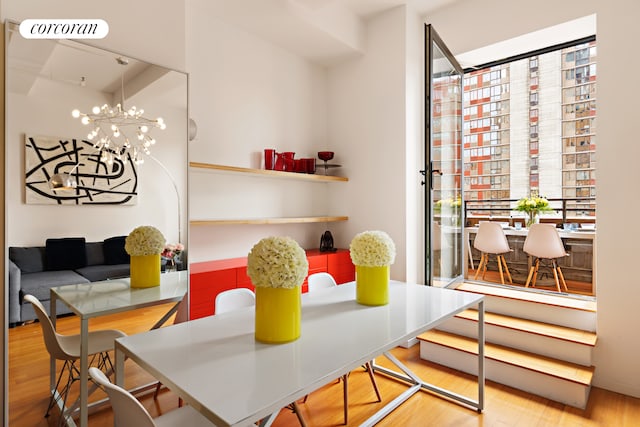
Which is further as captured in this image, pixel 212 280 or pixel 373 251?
pixel 212 280

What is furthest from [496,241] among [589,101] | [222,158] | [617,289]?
[222,158]

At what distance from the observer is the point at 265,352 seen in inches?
52.6

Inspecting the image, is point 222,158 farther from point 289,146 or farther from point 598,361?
point 598,361

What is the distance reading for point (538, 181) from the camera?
16.7ft

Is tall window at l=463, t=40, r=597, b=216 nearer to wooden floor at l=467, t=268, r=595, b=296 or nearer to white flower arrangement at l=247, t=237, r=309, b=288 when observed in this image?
wooden floor at l=467, t=268, r=595, b=296

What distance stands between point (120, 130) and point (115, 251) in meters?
0.73

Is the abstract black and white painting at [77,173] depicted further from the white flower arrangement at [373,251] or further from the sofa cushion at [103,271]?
the white flower arrangement at [373,251]

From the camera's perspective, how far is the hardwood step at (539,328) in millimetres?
2613

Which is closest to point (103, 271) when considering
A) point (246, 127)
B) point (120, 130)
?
point (120, 130)

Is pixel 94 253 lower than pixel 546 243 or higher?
higher

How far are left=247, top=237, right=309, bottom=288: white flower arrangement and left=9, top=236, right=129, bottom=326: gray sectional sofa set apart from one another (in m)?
1.21

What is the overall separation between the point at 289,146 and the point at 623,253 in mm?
2837

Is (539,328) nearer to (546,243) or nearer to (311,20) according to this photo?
(546,243)

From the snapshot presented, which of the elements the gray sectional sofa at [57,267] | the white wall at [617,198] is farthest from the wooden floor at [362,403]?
the white wall at [617,198]
